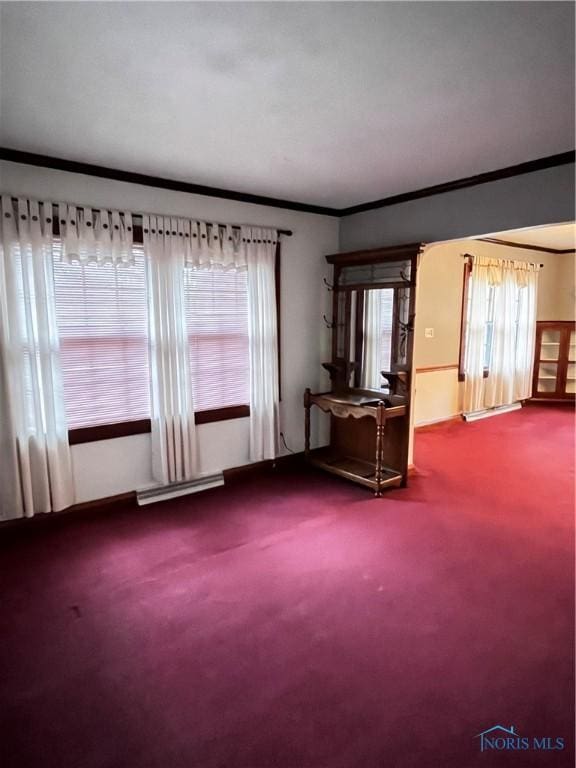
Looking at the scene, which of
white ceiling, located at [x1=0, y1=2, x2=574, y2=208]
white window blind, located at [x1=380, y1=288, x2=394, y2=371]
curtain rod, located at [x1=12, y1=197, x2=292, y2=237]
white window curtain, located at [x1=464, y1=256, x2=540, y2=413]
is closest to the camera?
white ceiling, located at [x1=0, y1=2, x2=574, y2=208]

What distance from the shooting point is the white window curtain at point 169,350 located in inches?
133

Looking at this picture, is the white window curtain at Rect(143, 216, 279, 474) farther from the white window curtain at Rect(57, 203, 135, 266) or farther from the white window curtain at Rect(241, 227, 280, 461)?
the white window curtain at Rect(57, 203, 135, 266)

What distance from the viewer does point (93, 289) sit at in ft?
10.5

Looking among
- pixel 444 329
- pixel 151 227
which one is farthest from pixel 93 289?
pixel 444 329

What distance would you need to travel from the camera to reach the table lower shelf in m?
3.81

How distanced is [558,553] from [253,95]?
10.3 feet

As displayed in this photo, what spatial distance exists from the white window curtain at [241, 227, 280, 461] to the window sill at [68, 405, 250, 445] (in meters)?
0.25

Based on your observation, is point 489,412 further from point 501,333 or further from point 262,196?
point 262,196

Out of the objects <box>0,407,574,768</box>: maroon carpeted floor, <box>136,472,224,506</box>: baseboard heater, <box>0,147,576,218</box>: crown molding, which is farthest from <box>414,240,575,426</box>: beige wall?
<box>136,472,224,506</box>: baseboard heater

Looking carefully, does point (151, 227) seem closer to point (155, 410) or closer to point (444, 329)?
point (155, 410)

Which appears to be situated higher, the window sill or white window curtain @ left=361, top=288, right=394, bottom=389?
white window curtain @ left=361, top=288, right=394, bottom=389

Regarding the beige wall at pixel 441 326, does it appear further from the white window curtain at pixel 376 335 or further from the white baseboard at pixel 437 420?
the white window curtain at pixel 376 335

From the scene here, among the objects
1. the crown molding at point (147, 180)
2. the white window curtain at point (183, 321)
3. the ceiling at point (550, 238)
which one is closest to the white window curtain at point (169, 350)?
the white window curtain at point (183, 321)

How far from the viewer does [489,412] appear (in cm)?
660
